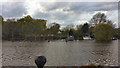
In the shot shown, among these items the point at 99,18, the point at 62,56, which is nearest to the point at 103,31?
the point at 99,18

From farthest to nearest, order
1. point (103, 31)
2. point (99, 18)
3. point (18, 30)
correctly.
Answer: point (99, 18), point (18, 30), point (103, 31)

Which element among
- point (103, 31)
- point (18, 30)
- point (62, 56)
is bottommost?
point (62, 56)

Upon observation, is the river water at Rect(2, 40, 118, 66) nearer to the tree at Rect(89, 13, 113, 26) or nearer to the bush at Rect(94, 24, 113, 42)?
the bush at Rect(94, 24, 113, 42)

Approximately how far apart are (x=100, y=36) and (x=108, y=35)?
2354mm

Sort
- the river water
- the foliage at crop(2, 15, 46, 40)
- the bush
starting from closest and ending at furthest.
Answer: the river water
the bush
the foliage at crop(2, 15, 46, 40)

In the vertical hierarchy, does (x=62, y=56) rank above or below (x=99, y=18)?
below

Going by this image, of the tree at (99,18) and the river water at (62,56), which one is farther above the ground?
the tree at (99,18)

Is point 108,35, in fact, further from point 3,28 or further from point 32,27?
point 3,28

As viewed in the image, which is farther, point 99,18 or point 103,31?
point 99,18

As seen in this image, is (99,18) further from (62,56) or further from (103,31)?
(62,56)

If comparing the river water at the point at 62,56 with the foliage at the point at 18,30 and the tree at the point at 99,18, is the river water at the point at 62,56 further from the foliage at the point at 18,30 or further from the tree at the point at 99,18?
the tree at the point at 99,18

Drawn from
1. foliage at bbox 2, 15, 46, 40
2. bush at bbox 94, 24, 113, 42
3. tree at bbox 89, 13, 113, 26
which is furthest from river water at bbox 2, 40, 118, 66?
tree at bbox 89, 13, 113, 26

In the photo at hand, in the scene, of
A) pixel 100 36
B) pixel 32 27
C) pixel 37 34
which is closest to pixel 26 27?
pixel 32 27

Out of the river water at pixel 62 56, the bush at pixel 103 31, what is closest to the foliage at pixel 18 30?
the bush at pixel 103 31
